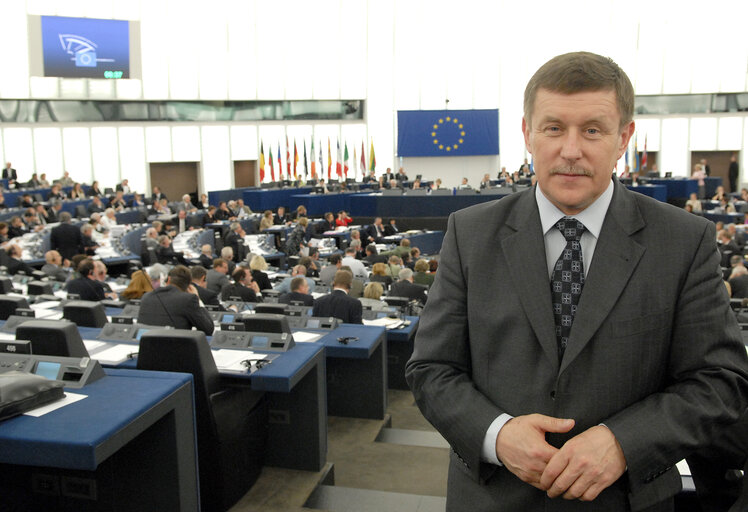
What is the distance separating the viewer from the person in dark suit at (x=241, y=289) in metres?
7.54

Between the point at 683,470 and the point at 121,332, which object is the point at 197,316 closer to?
the point at 121,332

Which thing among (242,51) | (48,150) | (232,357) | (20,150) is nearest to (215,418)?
(232,357)

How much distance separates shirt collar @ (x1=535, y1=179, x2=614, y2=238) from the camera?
52.7 inches

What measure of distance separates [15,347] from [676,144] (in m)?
26.4

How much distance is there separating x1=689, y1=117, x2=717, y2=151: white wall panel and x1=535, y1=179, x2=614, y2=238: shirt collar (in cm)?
2665

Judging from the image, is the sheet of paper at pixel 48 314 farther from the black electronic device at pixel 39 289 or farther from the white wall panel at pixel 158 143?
the white wall panel at pixel 158 143

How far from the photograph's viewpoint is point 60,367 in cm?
233

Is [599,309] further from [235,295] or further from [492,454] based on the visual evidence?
[235,295]

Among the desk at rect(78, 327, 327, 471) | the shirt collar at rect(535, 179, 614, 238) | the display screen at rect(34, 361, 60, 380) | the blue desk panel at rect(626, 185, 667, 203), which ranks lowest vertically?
the desk at rect(78, 327, 327, 471)

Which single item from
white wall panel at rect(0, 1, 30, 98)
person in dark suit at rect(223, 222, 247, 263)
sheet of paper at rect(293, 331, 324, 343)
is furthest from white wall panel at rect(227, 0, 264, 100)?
sheet of paper at rect(293, 331, 324, 343)

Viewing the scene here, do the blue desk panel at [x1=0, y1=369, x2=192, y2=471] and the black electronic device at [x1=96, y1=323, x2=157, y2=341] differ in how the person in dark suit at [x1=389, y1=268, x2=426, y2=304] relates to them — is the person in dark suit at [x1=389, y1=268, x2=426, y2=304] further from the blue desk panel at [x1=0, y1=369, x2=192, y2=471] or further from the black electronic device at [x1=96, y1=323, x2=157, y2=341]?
the blue desk panel at [x1=0, y1=369, x2=192, y2=471]

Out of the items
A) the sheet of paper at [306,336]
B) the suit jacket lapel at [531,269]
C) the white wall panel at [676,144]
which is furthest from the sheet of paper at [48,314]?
the white wall panel at [676,144]

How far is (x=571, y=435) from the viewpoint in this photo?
4.16 ft

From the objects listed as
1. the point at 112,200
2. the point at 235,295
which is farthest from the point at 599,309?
the point at 112,200
